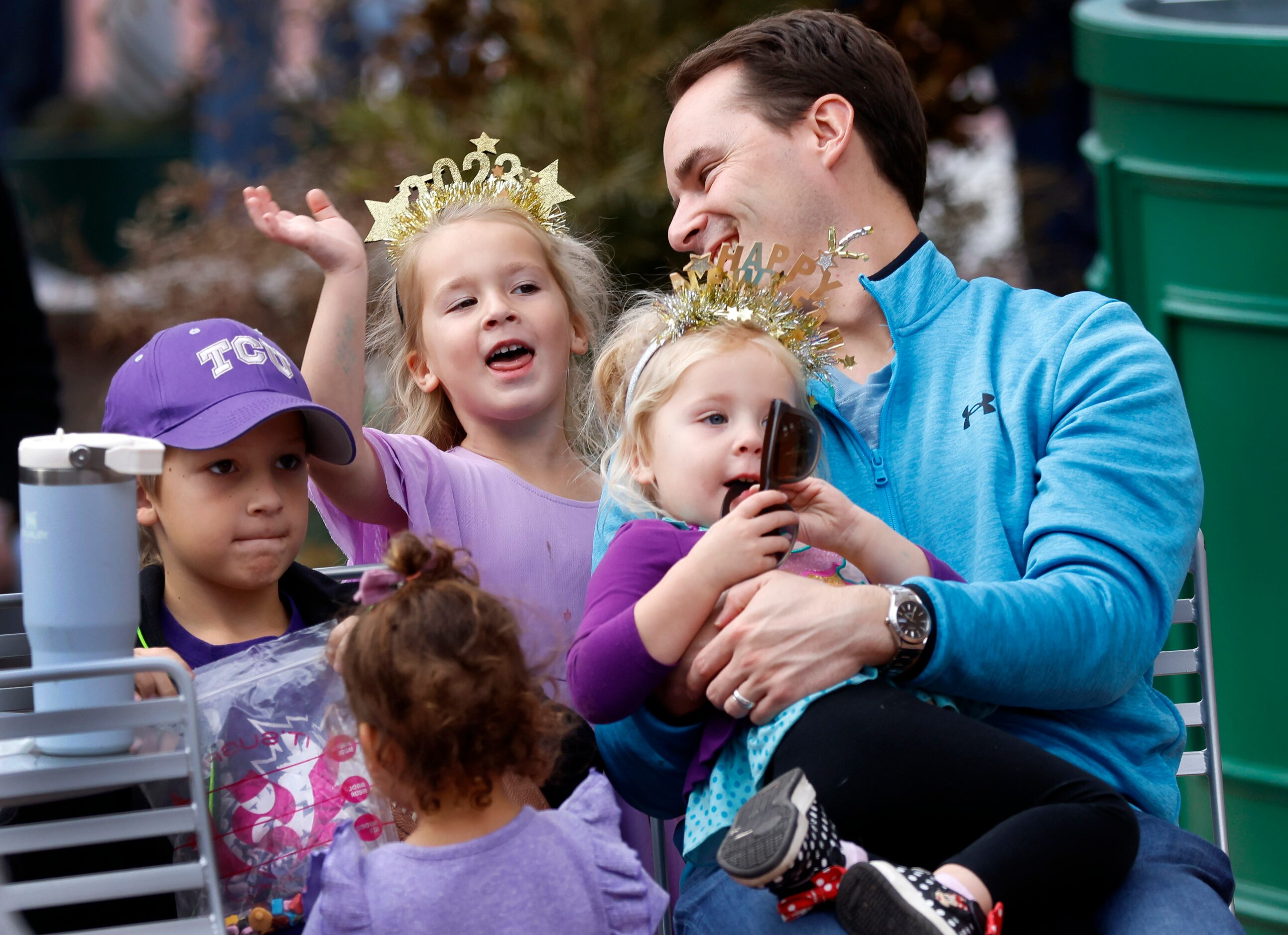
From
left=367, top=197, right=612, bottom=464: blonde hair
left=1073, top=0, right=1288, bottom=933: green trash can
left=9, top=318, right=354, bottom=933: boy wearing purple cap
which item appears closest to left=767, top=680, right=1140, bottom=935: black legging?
left=9, top=318, right=354, bottom=933: boy wearing purple cap

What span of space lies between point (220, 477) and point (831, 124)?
127cm

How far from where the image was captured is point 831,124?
111 inches

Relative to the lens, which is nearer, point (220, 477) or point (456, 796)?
point (456, 796)

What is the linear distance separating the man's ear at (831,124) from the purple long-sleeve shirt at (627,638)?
2.77ft

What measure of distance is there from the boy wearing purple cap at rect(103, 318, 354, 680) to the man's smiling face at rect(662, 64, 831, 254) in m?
0.79

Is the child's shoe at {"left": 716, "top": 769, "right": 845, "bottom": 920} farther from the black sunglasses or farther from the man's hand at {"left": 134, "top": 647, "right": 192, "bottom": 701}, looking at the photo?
the man's hand at {"left": 134, "top": 647, "right": 192, "bottom": 701}

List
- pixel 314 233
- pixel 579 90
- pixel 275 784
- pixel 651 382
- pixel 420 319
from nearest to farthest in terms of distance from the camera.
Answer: pixel 275 784, pixel 651 382, pixel 314 233, pixel 420 319, pixel 579 90

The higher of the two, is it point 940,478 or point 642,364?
point 642,364

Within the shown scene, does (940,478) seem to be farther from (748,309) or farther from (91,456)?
(91,456)

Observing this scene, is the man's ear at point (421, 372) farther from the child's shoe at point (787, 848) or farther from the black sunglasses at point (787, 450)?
the child's shoe at point (787, 848)

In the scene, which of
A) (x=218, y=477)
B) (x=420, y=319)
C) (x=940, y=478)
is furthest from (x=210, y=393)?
(x=940, y=478)

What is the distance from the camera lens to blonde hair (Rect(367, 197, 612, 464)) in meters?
2.93

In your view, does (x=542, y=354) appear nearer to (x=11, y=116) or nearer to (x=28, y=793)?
(x=28, y=793)

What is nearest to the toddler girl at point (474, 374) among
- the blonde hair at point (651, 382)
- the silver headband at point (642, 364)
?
the blonde hair at point (651, 382)
